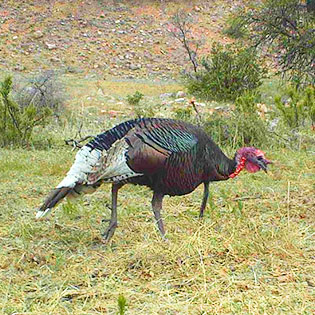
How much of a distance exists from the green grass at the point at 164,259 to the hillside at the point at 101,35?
2009 cm

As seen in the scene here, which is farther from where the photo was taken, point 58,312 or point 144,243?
point 144,243

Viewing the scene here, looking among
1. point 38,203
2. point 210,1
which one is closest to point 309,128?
point 38,203

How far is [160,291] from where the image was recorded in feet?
11.7

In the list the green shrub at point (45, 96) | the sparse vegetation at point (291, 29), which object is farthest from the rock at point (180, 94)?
the sparse vegetation at point (291, 29)

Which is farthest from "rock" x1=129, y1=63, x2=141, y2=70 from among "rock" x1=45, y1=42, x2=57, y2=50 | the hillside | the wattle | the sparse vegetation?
the wattle

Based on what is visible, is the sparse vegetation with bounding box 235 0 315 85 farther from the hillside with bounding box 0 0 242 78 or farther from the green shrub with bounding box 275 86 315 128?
the hillside with bounding box 0 0 242 78

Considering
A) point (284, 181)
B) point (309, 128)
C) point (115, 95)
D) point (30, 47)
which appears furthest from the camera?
point (30, 47)

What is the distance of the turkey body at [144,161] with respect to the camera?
4.29 metres

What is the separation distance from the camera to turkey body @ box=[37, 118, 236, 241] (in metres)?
4.29

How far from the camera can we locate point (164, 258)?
13.2ft

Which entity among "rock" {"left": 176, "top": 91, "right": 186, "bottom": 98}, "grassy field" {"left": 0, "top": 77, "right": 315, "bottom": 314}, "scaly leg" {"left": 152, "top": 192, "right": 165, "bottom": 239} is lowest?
"rock" {"left": 176, "top": 91, "right": 186, "bottom": 98}

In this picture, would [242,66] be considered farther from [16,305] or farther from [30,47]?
[16,305]

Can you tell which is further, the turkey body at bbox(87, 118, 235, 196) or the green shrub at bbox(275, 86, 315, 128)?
the green shrub at bbox(275, 86, 315, 128)

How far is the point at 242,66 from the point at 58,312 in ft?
48.5
